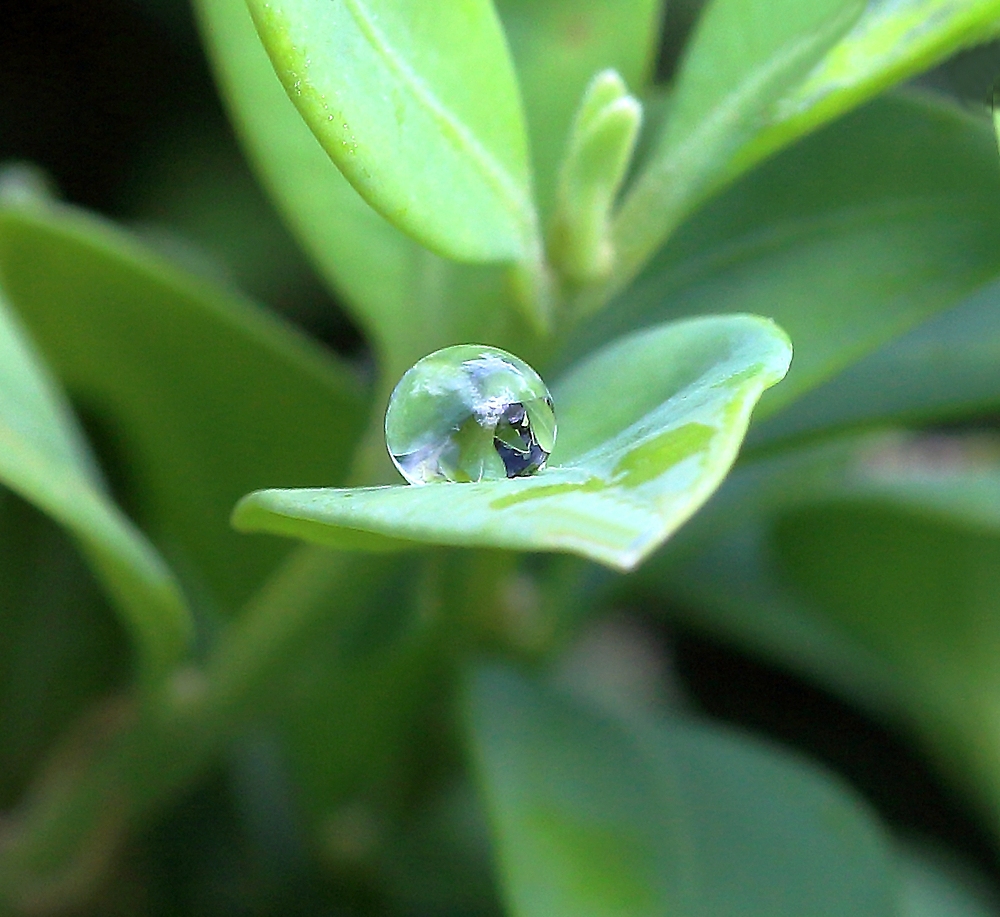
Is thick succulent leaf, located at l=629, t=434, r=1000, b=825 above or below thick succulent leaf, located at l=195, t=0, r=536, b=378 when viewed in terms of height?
above

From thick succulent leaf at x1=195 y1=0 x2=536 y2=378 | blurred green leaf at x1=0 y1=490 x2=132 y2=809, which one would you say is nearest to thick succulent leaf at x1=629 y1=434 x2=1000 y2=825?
thick succulent leaf at x1=195 y1=0 x2=536 y2=378

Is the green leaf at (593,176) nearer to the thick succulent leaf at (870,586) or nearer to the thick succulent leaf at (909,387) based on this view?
the thick succulent leaf at (909,387)

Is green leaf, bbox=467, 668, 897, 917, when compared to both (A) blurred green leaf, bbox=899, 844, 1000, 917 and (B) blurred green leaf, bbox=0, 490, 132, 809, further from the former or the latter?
(B) blurred green leaf, bbox=0, 490, 132, 809

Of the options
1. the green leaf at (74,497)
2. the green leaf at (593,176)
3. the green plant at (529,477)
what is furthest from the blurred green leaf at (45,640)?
the green leaf at (593,176)

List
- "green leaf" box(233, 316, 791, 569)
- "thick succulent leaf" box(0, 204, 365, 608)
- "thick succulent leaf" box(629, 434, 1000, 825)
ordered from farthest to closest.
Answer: "thick succulent leaf" box(629, 434, 1000, 825)
"thick succulent leaf" box(0, 204, 365, 608)
"green leaf" box(233, 316, 791, 569)

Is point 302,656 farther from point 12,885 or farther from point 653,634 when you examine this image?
point 653,634

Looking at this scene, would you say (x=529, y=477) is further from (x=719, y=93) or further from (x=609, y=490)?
(x=719, y=93)

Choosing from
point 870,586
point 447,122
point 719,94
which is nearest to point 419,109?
point 447,122
